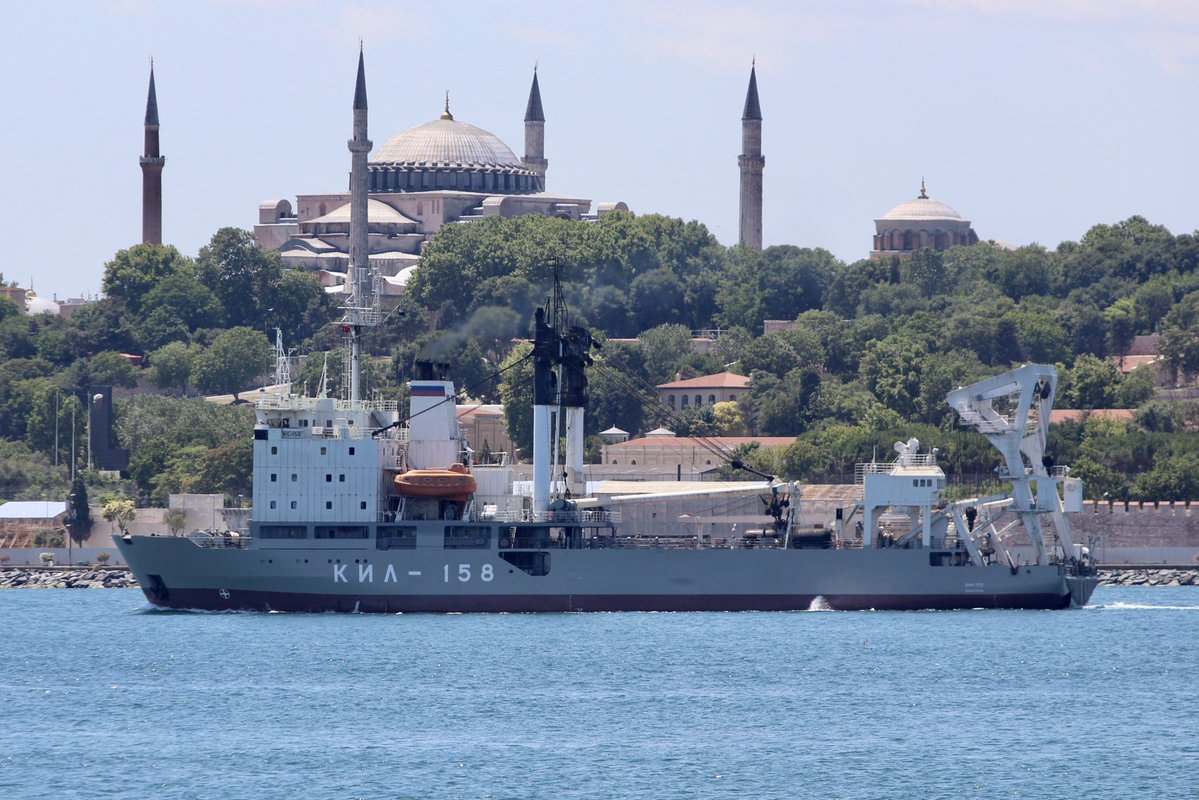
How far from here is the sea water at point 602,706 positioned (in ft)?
129

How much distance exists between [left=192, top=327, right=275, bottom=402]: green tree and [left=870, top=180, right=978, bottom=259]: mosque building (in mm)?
43838

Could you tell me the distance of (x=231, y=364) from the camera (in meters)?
118

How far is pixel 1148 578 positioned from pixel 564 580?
86.1ft

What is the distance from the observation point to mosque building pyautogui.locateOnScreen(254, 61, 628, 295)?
143750mm

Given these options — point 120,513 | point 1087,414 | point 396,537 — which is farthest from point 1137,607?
point 120,513

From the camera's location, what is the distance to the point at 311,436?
197ft

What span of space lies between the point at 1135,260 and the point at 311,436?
75.2m

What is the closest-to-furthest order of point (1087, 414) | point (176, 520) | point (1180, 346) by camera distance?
point (176, 520) → point (1087, 414) → point (1180, 346)

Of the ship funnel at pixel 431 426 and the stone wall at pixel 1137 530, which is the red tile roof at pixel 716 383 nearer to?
the stone wall at pixel 1137 530

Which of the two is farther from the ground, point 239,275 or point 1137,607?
point 239,275

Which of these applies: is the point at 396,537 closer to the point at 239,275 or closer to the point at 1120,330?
the point at 1120,330

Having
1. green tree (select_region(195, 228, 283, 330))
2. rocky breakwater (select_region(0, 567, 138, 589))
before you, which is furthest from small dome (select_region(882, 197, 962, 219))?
rocky breakwater (select_region(0, 567, 138, 589))

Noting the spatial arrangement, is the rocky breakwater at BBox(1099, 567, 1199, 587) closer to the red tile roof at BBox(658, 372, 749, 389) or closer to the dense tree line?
the dense tree line

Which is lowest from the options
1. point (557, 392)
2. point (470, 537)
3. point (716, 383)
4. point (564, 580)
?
point (564, 580)
